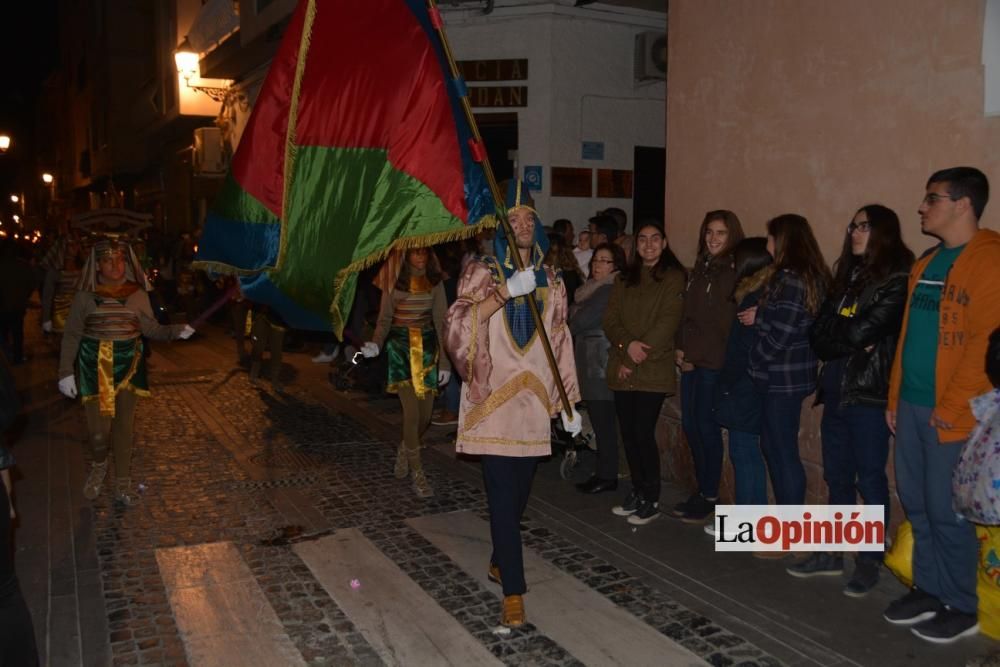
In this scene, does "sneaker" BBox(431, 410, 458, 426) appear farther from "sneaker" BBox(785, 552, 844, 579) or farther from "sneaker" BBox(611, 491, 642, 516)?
"sneaker" BBox(785, 552, 844, 579)

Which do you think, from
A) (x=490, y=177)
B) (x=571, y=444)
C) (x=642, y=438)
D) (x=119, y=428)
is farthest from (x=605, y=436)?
(x=119, y=428)

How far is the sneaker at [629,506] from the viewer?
623 cm

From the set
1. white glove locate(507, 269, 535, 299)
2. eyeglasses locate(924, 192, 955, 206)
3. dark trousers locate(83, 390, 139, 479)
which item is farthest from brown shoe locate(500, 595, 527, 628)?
dark trousers locate(83, 390, 139, 479)

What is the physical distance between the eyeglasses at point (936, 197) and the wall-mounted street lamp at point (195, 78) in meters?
19.7

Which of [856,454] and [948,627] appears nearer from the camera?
[948,627]

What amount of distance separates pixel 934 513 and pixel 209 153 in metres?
19.8

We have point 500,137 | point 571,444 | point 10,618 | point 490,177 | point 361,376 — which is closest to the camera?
point 10,618

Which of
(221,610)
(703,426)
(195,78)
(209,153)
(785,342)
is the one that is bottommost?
(221,610)

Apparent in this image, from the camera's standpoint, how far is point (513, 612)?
450cm

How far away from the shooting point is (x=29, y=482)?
23.8 feet

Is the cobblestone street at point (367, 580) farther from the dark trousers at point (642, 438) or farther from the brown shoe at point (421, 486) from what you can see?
the dark trousers at point (642, 438)

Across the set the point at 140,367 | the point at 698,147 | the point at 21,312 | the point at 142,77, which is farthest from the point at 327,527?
the point at 142,77

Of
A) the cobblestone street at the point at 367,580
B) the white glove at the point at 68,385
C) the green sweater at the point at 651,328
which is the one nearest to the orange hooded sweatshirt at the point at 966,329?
the cobblestone street at the point at 367,580

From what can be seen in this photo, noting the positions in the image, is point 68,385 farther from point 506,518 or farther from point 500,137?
point 500,137
